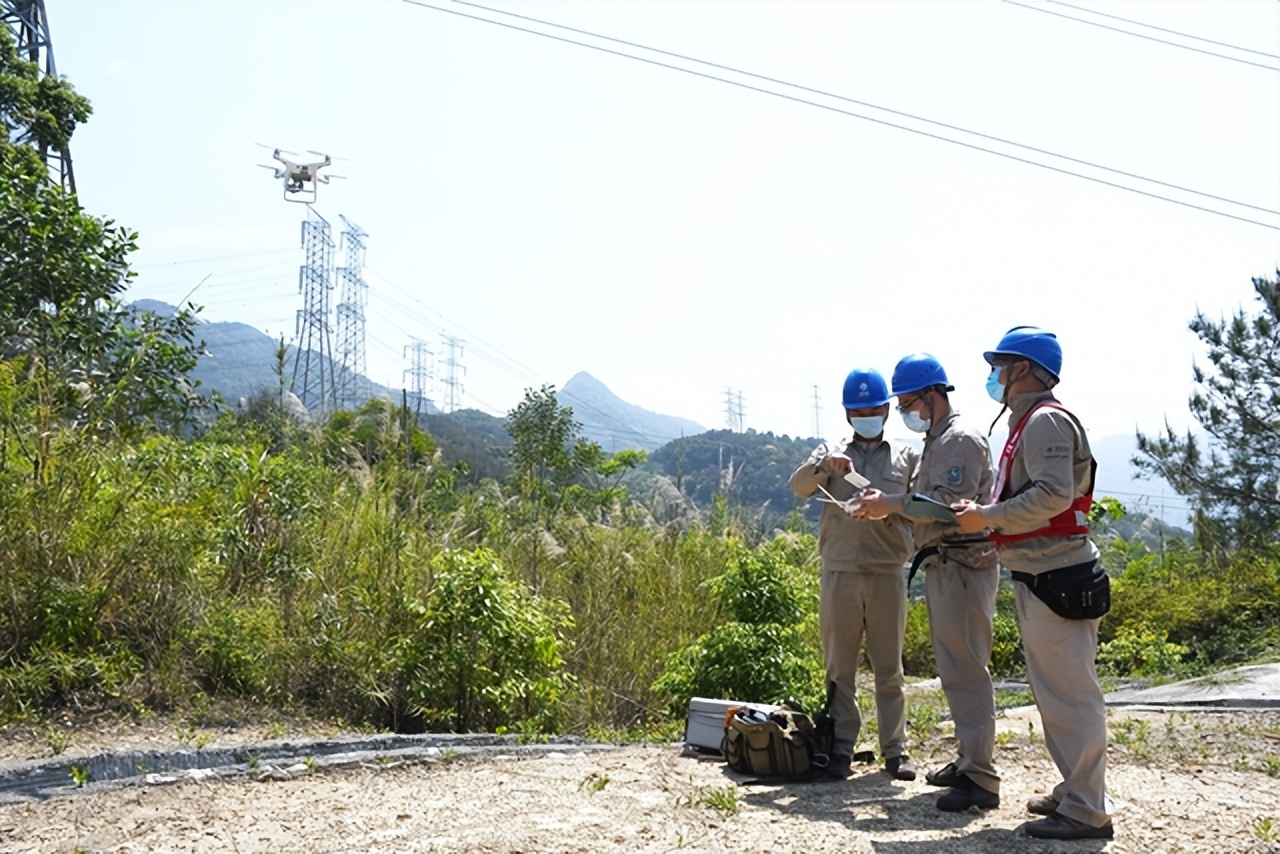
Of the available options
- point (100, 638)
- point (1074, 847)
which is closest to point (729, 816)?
point (1074, 847)

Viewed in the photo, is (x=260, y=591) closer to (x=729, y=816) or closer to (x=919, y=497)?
(x=729, y=816)

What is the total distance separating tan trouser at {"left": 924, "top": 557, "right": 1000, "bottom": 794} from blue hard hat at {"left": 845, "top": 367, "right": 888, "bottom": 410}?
921 mm

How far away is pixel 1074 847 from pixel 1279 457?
1313 centimetres

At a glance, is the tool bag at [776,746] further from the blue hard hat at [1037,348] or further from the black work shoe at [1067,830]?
the blue hard hat at [1037,348]

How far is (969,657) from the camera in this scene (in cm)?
473

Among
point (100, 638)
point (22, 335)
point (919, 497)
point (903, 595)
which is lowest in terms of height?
point (100, 638)

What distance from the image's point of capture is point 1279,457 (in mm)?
15039

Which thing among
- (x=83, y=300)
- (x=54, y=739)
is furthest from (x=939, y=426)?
(x=83, y=300)

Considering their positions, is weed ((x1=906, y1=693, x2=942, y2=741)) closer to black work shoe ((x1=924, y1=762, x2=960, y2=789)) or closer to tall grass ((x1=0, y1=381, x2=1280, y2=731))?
tall grass ((x1=0, y1=381, x2=1280, y2=731))

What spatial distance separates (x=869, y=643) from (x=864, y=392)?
1.21 m

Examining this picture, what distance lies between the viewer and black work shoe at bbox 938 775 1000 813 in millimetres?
4574

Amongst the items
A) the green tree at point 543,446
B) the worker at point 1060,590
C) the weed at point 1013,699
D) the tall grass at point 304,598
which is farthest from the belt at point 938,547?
the green tree at point 543,446

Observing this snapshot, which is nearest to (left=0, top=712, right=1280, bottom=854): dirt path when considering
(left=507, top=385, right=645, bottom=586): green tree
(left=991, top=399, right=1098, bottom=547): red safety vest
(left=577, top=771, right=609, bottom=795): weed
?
(left=577, top=771, right=609, bottom=795): weed

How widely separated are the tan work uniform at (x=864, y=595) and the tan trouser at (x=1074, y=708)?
3.86ft
